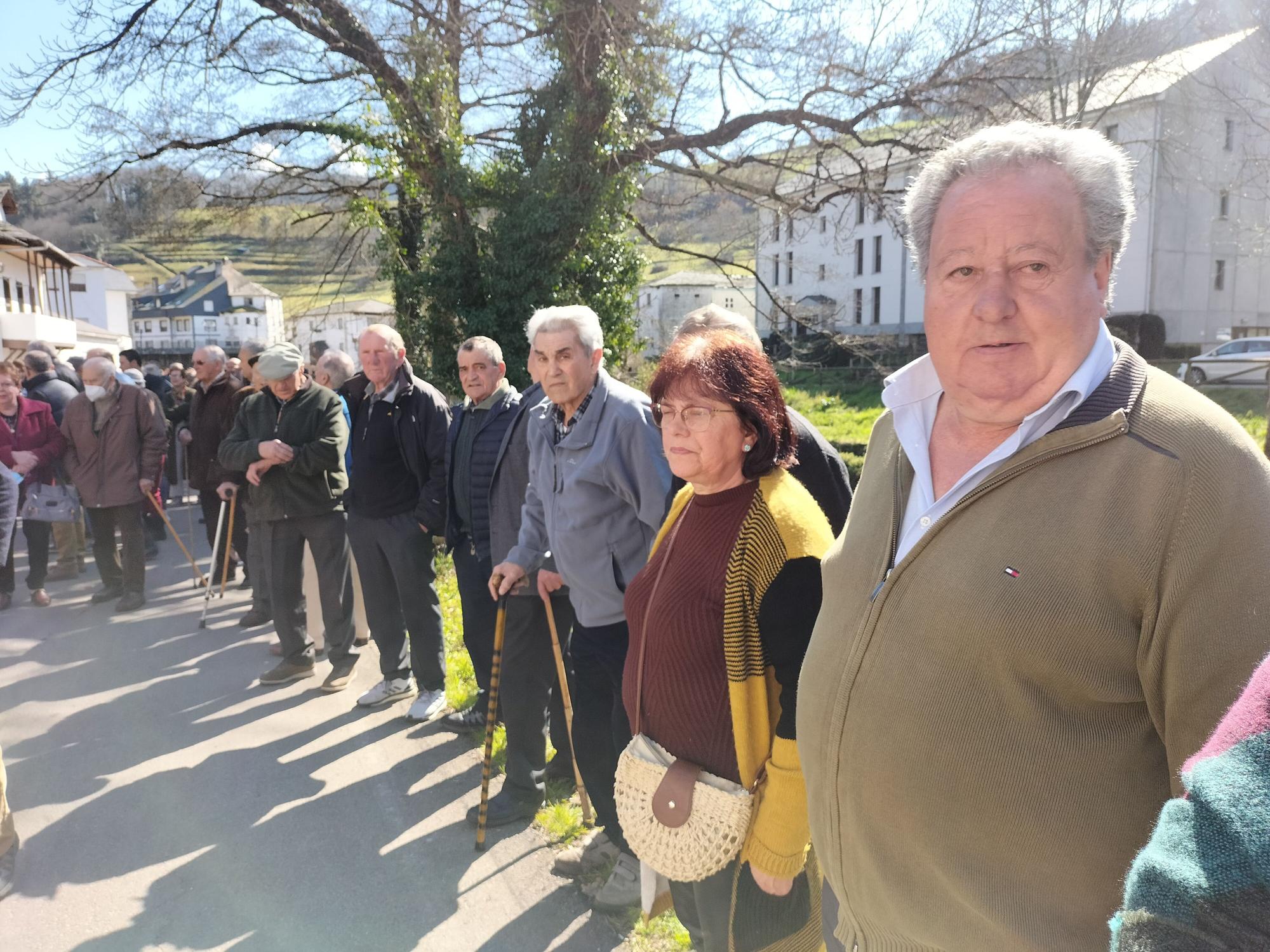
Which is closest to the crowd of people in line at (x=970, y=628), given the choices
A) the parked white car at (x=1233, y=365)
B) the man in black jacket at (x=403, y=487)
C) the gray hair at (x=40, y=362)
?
the man in black jacket at (x=403, y=487)

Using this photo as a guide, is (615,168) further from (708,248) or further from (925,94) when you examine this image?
(925,94)

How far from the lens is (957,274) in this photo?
157 cm

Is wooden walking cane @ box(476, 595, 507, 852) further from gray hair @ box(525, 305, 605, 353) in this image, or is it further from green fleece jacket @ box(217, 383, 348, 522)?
green fleece jacket @ box(217, 383, 348, 522)

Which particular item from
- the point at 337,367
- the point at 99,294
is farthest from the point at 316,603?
the point at 99,294

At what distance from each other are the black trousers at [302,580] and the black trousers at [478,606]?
4.79 feet

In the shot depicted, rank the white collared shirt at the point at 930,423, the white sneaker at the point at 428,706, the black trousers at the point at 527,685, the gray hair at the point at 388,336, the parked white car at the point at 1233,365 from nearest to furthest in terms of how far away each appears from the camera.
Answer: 1. the white collared shirt at the point at 930,423
2. the black trousers at the point at 527,685
3. the white sneaker at the point at 428,706
4. the gray hair at the point at 388,336
5. the parked white car at the point at 1233,365

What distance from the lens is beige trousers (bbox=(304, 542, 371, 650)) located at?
6.46 m

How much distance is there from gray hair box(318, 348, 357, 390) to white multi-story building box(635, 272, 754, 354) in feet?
8.99

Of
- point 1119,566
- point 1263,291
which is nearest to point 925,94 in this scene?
point 1119,566

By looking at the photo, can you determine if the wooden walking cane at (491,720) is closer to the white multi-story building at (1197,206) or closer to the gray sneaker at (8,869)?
the gray sneaker at (8,869)

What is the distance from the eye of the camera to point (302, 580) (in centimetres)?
618

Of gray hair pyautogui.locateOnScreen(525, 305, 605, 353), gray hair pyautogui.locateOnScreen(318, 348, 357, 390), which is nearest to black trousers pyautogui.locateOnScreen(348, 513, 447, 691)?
gray hair pyautogui.locateOnScreen(318, 348, 357, 390)

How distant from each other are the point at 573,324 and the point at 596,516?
82cm

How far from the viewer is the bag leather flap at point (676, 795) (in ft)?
7.15
